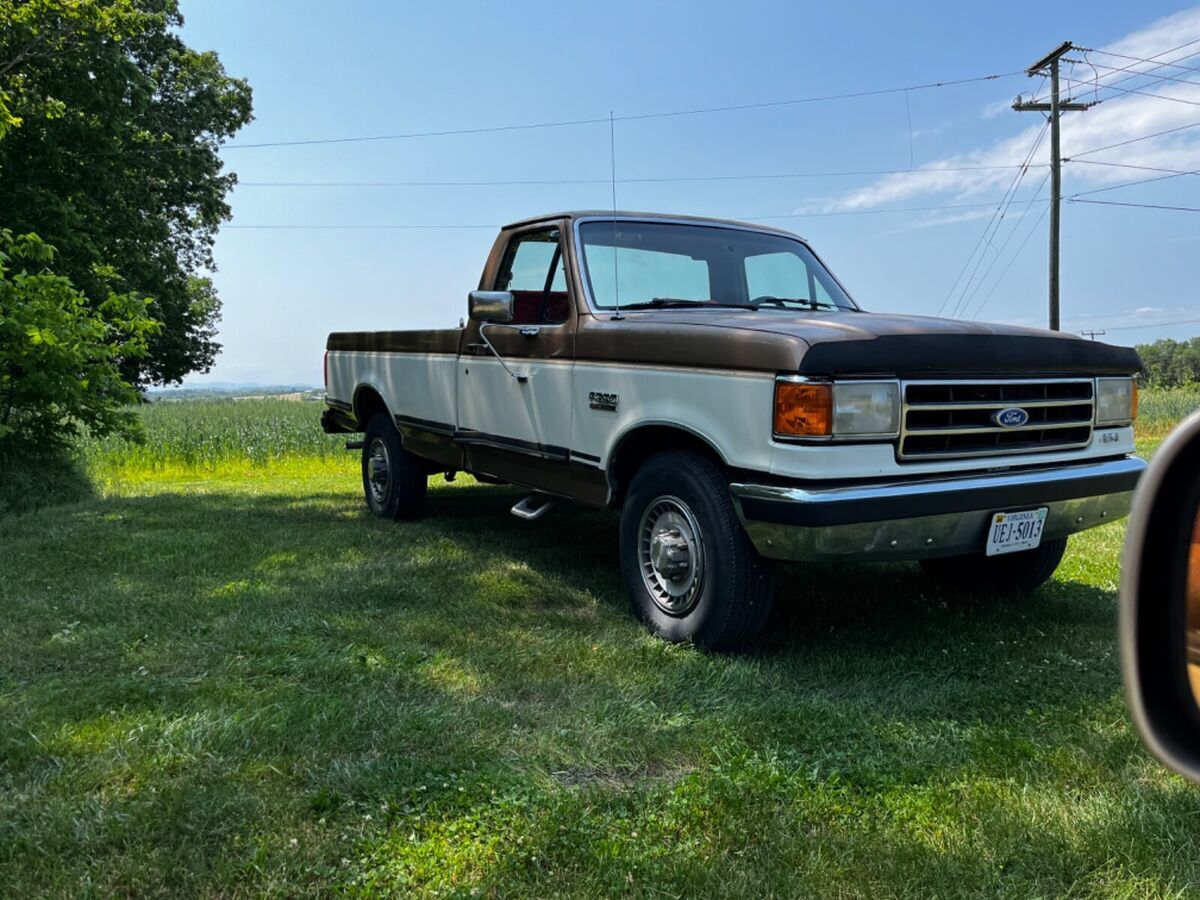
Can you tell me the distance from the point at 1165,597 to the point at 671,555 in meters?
2.82

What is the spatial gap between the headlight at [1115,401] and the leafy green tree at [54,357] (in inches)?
305

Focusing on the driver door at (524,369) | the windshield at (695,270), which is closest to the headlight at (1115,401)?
the windshield at (695,270)

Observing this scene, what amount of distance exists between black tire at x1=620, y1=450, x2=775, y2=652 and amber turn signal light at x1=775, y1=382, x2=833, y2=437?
464mm

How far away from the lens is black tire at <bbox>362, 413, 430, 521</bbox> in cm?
715

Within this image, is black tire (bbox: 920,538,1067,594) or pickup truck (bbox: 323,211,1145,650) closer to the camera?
pickup truck (bbox: 323,211,1145,650)

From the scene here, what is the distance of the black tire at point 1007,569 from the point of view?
188 inches

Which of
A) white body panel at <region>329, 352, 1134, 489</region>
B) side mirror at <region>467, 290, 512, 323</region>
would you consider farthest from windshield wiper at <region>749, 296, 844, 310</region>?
side mirror at <region>467, 290, 512, 323</region>

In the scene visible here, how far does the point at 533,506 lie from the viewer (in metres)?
5.30

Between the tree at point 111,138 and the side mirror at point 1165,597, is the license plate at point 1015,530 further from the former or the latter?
the tree at point 111,138

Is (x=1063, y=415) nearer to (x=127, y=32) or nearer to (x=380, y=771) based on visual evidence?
(x=380, y=771)

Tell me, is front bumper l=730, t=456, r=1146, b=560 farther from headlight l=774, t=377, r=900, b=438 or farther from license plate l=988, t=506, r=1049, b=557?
headlight l=774, t=377, r=900, b=438

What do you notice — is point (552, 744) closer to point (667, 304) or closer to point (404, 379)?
point (667, 304)

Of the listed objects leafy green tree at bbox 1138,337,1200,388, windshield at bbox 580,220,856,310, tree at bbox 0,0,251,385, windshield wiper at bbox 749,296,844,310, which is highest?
tree at bbox 0,0,251,385

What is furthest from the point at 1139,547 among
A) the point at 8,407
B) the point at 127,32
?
the point at 127,32
